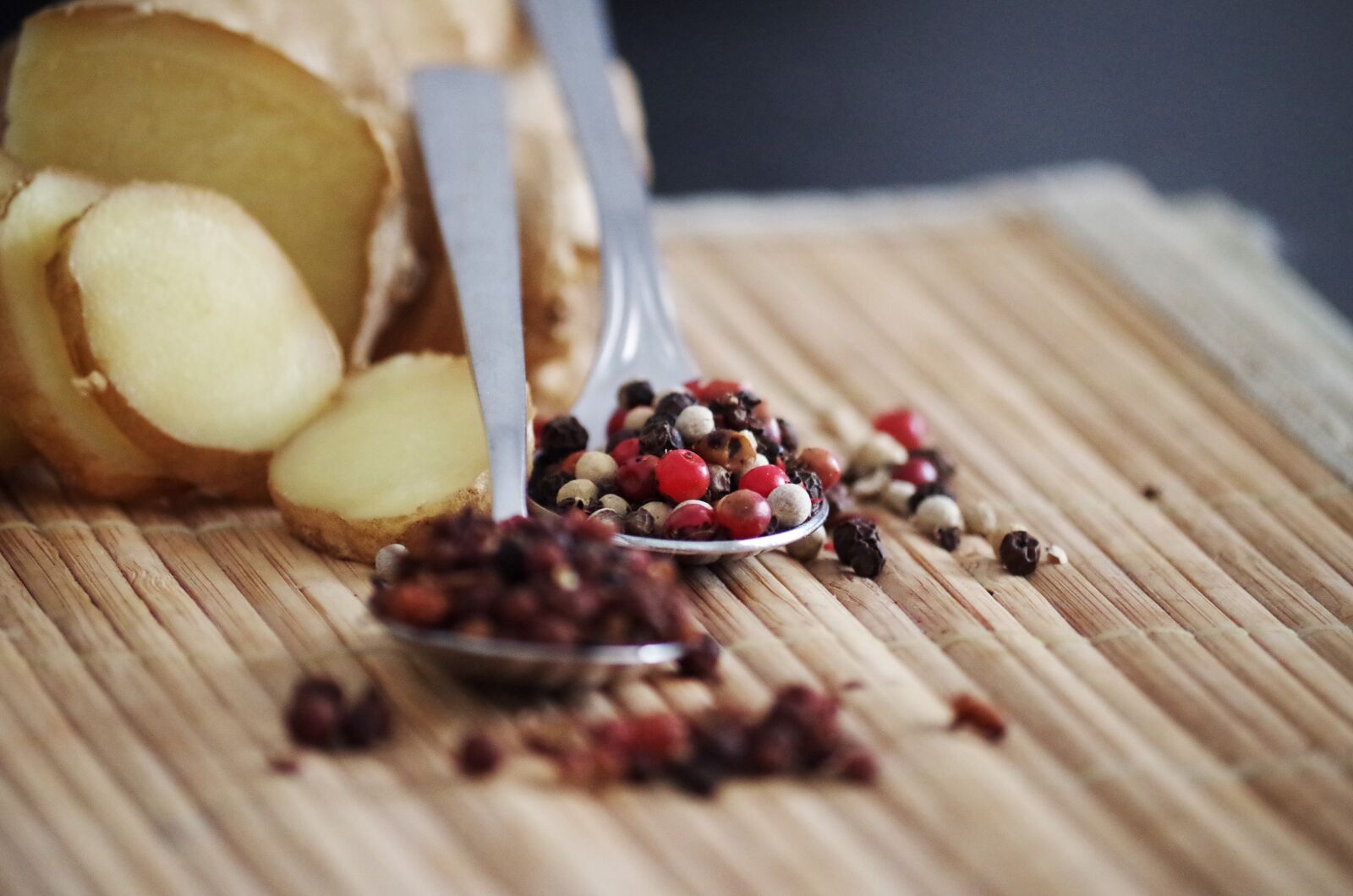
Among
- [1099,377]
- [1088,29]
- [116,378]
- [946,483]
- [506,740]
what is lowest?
[116,378]

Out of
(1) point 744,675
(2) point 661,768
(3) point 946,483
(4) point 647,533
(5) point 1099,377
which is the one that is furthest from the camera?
(5) point 1099,377

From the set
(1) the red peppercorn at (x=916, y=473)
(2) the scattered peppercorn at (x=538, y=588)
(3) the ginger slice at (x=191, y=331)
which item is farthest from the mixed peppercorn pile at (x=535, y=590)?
(1) the red peppercorn at (x=916, y=473)

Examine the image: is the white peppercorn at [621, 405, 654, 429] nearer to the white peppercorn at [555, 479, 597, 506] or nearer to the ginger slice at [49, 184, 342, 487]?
the white peppercorn at [555, 479, 597, 506]

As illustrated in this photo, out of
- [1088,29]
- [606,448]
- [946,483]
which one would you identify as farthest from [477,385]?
[1088,29]

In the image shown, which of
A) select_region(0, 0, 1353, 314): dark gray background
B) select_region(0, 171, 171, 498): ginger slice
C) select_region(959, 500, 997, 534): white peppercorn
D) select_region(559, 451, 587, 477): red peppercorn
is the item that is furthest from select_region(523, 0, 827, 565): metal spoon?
select_region(0, 0, 1353, 314): dark gray background

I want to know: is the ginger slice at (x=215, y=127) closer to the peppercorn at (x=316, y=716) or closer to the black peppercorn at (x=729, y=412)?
the black peppercorn at (x=729, y=412)

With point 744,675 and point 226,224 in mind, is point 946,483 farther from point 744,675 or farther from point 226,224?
point 226,224
